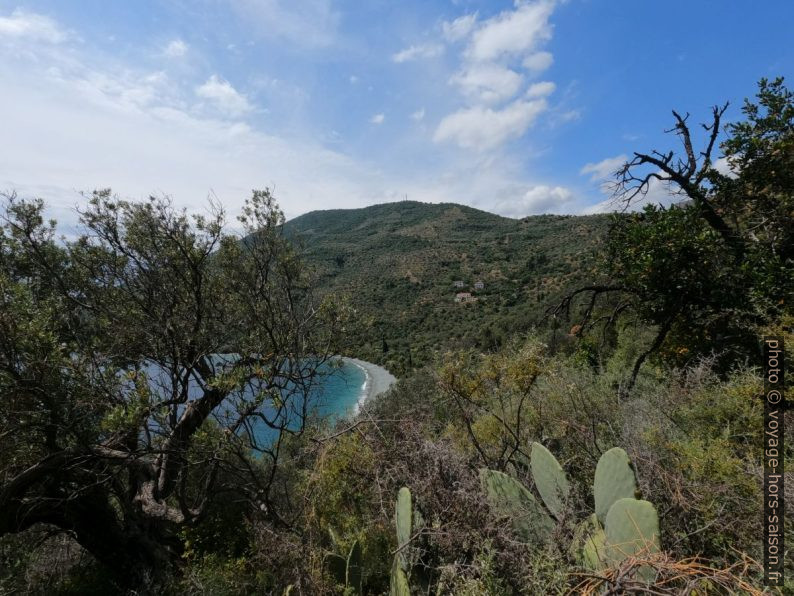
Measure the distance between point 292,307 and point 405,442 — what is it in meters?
3.43

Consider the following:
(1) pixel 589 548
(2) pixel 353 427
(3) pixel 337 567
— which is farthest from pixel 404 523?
(2) pixel 353 427

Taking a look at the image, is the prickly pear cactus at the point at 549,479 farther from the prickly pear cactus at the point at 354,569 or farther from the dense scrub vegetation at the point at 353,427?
the prickly pear cactus at the point at 354,569

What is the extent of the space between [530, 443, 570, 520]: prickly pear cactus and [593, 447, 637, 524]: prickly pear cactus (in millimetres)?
325

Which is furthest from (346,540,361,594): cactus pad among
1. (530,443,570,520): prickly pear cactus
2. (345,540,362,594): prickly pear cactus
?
(530,443,570,520): prickly pear cactus

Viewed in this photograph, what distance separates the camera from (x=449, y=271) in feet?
250

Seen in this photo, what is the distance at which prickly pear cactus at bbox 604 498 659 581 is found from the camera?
280cm

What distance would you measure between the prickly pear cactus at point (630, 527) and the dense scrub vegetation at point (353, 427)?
16 millimetres

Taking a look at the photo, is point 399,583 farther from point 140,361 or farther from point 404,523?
point 140,361

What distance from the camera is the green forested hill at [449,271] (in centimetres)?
5144

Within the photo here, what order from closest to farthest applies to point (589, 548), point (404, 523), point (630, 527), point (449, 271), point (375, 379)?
point (630, 527), point (589, 548), point (404, 523), point (375, 379), point (449, 271)

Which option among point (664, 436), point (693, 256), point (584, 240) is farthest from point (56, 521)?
point (584, 240)

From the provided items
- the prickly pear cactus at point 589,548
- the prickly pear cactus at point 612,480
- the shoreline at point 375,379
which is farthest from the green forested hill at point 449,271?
the prickly pear cactus at point 589,548

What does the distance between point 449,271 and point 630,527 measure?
74083mm

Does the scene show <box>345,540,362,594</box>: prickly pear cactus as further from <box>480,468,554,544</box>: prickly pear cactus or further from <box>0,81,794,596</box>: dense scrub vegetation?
<box>480,468,554,544</box>: prickly pear cactus
